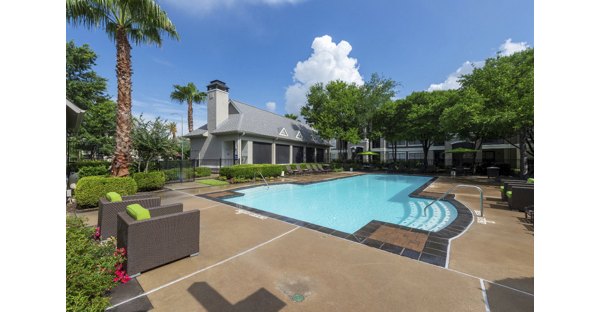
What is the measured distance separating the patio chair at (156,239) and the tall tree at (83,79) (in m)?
29.1

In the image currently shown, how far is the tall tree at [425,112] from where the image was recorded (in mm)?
21203

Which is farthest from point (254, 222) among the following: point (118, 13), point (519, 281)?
point (118, 13)

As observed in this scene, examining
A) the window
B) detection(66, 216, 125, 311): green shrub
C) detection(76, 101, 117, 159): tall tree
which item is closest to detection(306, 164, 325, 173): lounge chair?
the window

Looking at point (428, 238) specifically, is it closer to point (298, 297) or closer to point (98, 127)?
point (298, 297)

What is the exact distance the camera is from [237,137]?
18062 mm

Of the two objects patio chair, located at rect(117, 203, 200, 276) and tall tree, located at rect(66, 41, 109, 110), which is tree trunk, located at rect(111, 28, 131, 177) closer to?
patio chair, located at rect(117, 203, 200, 276)

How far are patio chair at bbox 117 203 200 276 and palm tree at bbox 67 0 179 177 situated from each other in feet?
24.3

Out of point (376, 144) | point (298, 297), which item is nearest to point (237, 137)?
point (298, 297)

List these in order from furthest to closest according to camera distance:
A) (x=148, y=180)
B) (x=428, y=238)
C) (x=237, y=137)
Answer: (x=237, y=137)
(x=148, y=180)
(x=428, y=238)

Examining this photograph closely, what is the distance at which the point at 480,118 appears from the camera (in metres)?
13.6

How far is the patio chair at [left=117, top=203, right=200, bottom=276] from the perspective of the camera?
9.95 ft

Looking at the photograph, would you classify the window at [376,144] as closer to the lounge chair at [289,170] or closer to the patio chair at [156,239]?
the lounge chair at [289,170]

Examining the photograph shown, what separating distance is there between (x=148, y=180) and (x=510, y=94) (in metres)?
23.1
